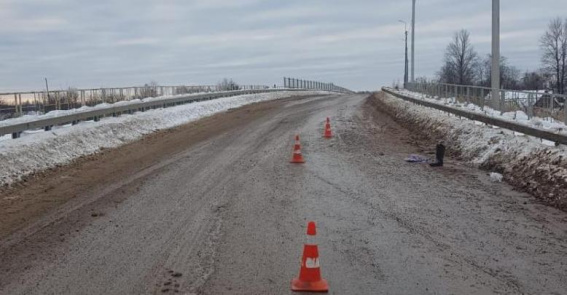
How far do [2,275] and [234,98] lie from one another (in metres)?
34.7

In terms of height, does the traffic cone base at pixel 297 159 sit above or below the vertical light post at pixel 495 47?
below

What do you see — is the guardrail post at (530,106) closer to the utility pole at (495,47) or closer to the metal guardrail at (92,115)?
the utility pole at (495,47)

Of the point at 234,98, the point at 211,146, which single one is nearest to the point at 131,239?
the point at 211,146

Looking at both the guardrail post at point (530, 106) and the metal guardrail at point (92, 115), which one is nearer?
the metal guardrail at point (92, 115)

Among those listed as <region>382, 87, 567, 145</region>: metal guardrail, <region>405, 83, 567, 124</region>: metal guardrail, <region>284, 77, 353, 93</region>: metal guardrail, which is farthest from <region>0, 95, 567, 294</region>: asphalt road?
<region>284, 77, 353, 93</region>: metal guardrail

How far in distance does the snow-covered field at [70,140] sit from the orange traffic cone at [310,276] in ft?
25.5

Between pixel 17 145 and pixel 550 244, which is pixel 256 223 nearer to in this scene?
pixel 550 244

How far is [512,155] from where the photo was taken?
1132 centimetres

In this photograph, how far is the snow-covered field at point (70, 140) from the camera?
12086 millimetres

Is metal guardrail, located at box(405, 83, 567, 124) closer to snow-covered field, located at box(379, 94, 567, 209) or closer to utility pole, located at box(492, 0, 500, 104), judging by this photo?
utility pole, located at box(492, 0, 500, 104)

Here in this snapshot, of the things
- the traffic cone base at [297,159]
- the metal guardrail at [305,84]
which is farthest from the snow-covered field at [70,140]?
the metal guardrail at [305,84]

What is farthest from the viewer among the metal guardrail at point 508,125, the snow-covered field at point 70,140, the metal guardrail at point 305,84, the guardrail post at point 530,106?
the metal guardrail at point 305,84

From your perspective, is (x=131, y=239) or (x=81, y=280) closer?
(x=81, y=280)

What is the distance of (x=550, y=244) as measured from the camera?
6.76 meters
